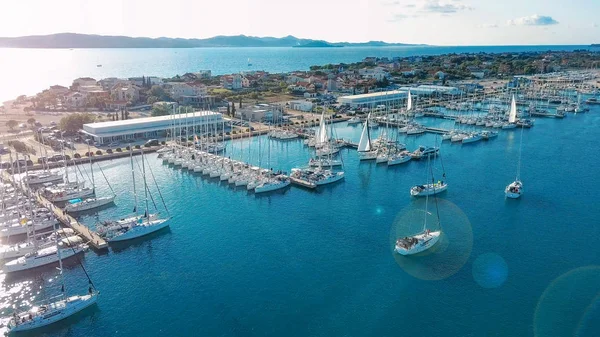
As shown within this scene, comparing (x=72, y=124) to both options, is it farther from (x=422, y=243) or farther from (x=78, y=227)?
(x=422, y=243)

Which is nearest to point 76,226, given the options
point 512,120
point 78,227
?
point 78,227

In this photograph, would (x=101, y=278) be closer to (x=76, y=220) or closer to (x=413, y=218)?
(x=76, y=220)

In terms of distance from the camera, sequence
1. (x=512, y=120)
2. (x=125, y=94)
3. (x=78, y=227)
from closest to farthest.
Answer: (x=78, y=227)
(x=512, y=120)
(x=125, y=94)

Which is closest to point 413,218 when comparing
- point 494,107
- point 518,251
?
point 518,251

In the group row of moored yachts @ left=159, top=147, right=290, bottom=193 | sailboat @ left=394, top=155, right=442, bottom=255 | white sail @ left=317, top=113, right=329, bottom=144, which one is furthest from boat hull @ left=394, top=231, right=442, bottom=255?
white sail @ left=317, top=113, right=329, bottom=144

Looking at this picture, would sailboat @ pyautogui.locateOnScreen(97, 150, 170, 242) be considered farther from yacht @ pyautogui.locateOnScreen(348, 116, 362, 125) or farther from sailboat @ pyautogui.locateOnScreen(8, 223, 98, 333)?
yacht @ pyautogui.locateOnScreen(348, 116, 362, 125)

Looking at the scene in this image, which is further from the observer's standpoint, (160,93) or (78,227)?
(160,93)

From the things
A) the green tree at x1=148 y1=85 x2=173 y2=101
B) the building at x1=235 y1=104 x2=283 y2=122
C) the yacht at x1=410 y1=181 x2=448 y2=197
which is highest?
the green tree at x1=148 y1=85 x2=173 y2=101
